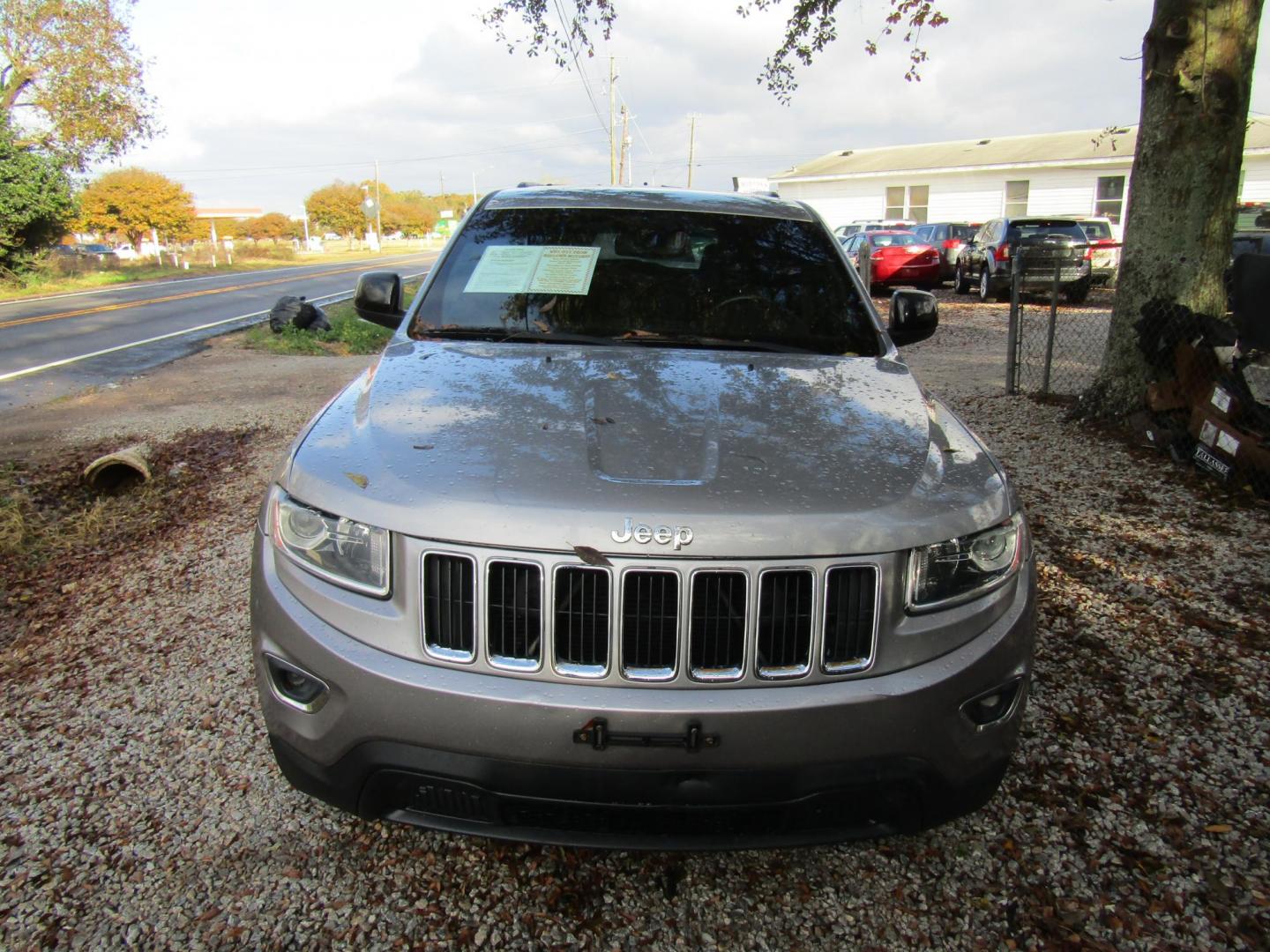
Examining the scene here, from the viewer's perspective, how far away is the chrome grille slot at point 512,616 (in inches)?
74.3

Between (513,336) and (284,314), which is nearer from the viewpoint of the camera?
(513,336)

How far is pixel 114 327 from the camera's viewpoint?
52.1 ft

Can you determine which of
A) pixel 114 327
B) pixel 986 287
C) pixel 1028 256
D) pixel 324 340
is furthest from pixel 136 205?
pixel 1028 256

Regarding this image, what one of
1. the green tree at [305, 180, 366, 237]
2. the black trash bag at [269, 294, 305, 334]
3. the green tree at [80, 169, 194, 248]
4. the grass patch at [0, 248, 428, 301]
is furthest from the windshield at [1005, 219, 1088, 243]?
the green tree at [305, 180, 366, 237]

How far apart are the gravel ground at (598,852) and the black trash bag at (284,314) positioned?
10956 mm

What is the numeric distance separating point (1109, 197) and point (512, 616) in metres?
35.0

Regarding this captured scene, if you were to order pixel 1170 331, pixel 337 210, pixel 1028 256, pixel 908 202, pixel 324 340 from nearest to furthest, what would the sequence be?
pixel 1170 331 → pixel 324 340 → pixel 1028 256 → pixel 908 202 → pixel 337 210

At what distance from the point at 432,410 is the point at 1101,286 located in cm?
1947

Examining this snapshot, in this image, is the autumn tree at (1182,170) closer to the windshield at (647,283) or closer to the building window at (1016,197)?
the windshield at (647,283)

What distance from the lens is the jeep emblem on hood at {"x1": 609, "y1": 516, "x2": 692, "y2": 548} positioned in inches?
73.0

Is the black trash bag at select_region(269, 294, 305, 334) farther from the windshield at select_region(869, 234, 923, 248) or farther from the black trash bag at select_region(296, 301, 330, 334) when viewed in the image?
the windshield at select_region(869, 234, 923, 248)

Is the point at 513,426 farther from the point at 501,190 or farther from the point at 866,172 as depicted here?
the point at 866,172

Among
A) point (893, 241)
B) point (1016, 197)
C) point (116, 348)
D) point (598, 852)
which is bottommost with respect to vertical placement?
point (598, 852)

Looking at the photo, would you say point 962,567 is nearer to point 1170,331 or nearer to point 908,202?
point 1170,331
